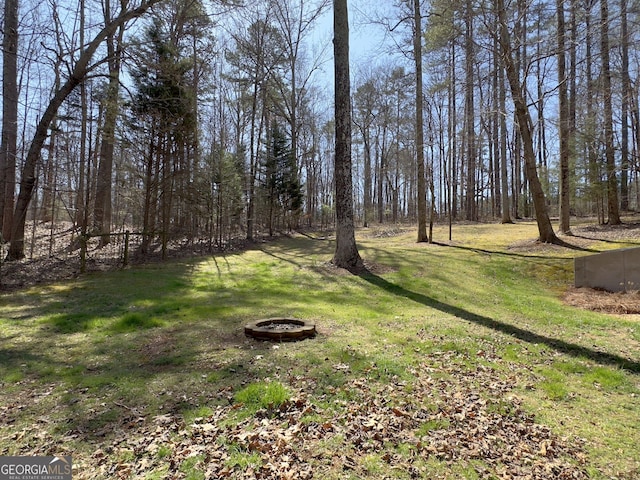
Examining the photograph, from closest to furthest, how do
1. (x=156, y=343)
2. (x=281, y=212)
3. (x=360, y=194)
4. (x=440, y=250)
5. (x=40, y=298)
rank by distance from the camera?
1. (x=156, y=343)
2. (x=40, y=298)
3. (x=440, y=250)
4. (x=281, y=212)
5. (x=360, y=194)

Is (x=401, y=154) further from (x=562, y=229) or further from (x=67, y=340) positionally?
(x=67, y=340)

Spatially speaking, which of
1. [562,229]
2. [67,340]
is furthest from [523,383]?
[562,229]

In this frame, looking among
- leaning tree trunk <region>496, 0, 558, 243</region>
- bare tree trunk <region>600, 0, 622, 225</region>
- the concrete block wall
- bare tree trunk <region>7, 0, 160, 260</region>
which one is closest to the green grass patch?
the concrete block wall

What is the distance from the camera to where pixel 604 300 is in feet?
22.9

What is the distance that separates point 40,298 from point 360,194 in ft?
118

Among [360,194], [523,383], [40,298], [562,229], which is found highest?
[360,194]

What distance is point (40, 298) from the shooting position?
678cm

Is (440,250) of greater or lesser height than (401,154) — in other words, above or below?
below

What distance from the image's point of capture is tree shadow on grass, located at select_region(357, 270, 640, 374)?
14.0 feet

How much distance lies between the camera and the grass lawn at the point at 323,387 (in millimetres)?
Answer: 2471

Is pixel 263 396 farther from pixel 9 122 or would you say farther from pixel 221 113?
pixel 221 113

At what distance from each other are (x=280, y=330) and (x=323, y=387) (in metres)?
1.34

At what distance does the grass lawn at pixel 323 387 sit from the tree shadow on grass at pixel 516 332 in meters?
0.03

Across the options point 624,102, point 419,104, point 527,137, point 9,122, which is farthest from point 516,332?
point 624,102
